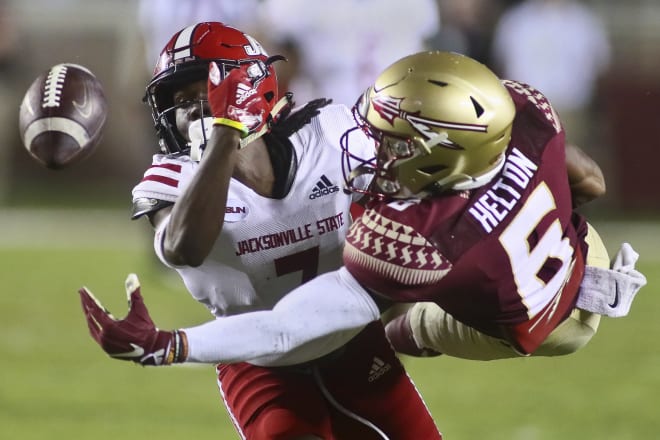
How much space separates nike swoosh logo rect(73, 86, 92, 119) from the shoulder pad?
322mm

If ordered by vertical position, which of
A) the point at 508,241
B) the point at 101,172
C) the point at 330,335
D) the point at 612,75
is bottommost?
the point at 101,172

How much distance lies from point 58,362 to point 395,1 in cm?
274

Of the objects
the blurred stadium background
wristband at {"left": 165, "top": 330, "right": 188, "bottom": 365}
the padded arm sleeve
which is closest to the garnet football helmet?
the padded arm sleeve

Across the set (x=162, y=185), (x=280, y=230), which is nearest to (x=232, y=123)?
(x=162, y=185)

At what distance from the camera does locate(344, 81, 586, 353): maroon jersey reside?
112 inches

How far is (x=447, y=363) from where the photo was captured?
670 centimetres

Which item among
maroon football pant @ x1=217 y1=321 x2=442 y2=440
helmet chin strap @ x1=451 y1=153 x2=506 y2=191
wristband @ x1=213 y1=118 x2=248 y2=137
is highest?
wristband @ x1=213 y1=118 x2=248 y2=137

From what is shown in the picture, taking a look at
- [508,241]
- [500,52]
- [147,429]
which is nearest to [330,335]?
[508,241]

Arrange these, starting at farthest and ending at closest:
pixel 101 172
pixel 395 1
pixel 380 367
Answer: pixel 101 172, pixel 395 1, pixel 380 367

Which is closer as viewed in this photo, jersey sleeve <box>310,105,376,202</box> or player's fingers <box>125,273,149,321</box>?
player's fingers <box>125,273,149,321</box>

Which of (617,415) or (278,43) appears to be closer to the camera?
(617,415)

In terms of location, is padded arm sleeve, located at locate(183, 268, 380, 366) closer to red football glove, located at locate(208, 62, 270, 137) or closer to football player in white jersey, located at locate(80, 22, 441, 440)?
football player in white jersey, located at locate(80, 22, 441, 440)

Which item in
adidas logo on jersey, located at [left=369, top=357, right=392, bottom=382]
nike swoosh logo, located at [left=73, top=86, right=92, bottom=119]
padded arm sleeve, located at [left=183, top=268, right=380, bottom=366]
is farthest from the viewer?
adidas logo on jersey, located at [left=369, top=357, right=392, bottom=382]

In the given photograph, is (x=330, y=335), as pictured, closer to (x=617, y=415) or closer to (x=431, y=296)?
(x=431, y=296)
